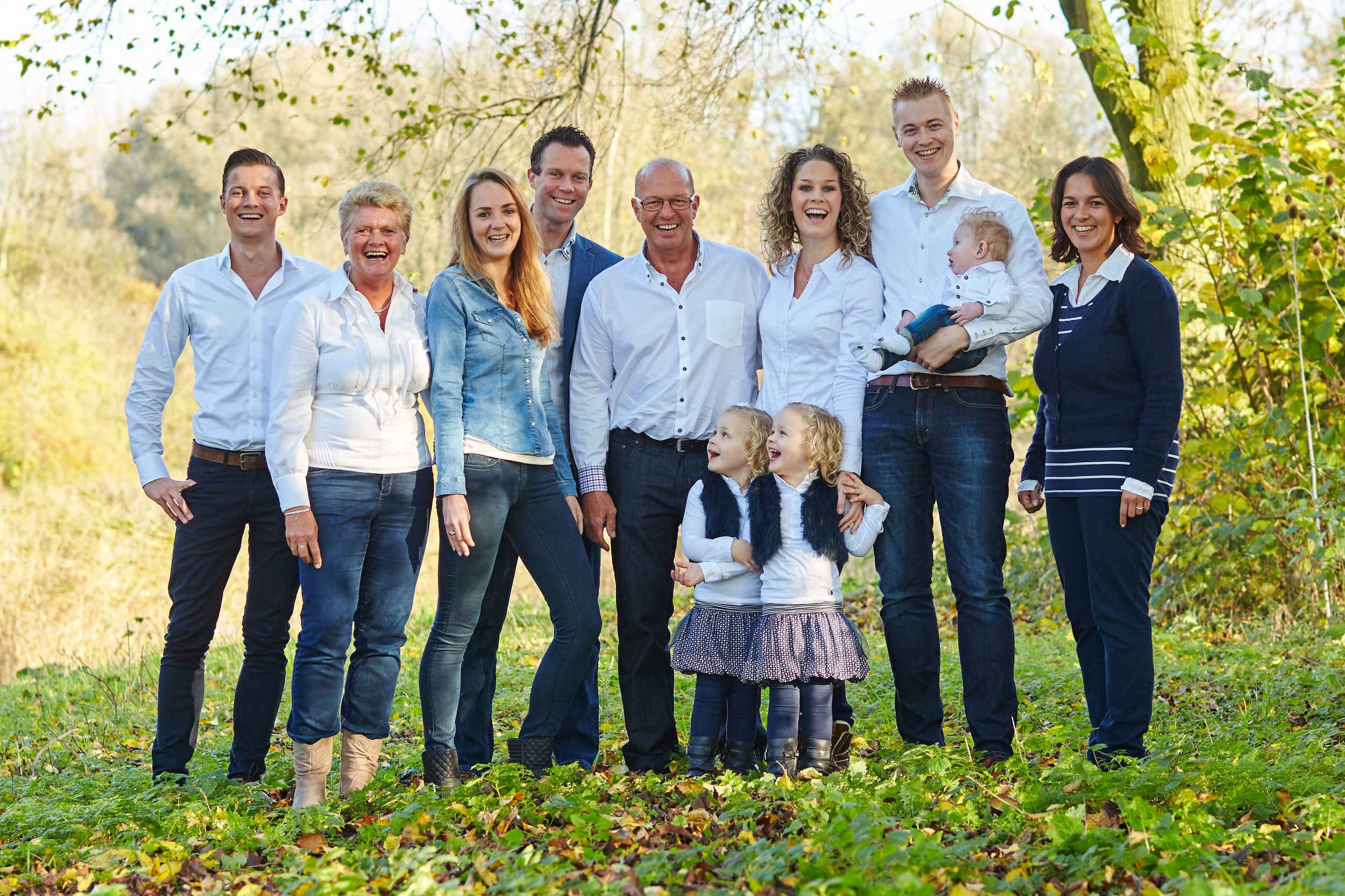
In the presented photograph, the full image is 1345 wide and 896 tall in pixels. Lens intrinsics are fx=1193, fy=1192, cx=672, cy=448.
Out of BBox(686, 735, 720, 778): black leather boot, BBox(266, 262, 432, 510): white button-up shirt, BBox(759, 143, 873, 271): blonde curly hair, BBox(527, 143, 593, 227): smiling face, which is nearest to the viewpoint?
BBox(266, 262, 432, 510): white button-up shirt

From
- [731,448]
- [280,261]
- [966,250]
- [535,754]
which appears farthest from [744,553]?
[280,261]

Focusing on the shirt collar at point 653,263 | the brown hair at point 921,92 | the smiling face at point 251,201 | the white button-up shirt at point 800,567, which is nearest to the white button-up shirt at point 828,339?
the white button-up shirt at point 800,567

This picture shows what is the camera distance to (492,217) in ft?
14.6

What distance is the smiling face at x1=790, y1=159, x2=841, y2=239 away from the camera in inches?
176

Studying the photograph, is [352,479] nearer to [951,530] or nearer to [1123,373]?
[951,530]

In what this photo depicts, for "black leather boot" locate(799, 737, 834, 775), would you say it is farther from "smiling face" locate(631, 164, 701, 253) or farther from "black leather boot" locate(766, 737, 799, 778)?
"smiling face" locate(631, 164, 701, 253)

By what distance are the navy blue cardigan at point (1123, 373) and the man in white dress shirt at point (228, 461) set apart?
2962mm

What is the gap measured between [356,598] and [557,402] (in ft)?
3.69

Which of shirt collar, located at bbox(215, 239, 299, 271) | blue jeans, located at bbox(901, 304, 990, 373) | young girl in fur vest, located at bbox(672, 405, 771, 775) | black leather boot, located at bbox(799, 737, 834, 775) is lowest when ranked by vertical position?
black leather boot, located at bbox(799, 737, 834, 775)

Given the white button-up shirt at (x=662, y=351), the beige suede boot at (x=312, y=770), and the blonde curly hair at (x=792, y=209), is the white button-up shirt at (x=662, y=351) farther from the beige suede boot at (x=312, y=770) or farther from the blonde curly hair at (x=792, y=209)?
the beige suede boot at (x=312, y=770)

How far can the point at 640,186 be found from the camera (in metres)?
4.64

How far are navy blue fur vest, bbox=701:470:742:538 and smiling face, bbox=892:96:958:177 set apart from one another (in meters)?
1.40

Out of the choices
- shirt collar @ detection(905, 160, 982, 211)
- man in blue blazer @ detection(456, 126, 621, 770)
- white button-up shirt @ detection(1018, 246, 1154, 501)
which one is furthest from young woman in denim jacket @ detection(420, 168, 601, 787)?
white button-up shirt @ detection(1018, 246, 1154, 501)

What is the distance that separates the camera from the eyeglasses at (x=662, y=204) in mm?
4637
